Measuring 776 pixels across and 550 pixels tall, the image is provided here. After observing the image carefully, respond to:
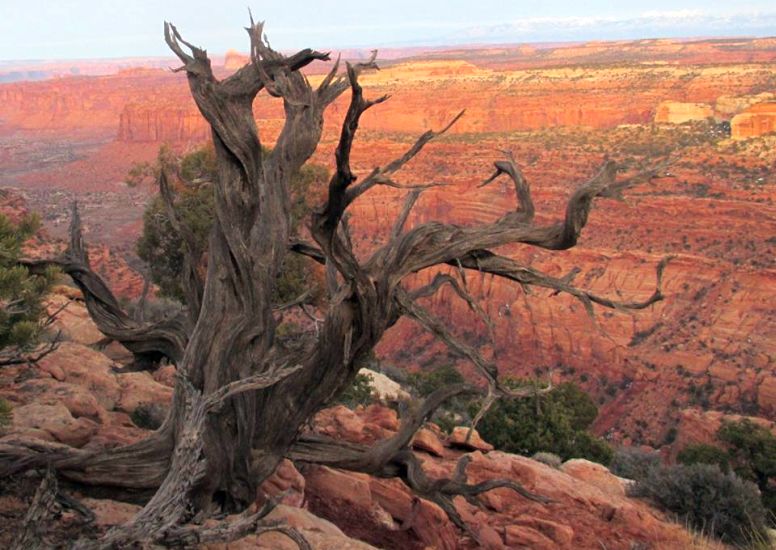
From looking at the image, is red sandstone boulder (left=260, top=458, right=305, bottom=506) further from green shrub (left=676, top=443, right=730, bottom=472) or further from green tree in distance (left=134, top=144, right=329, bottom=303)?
green shrub (left=676, top=443, right=730, bottom=472)

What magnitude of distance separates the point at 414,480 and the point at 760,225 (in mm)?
27484

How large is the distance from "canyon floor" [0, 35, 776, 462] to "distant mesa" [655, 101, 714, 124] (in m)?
0.35

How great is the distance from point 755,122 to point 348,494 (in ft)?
156

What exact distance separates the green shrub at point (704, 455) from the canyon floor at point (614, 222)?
6.31 ft

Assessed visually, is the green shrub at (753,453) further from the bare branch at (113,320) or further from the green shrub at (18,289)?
the green shrub at (18,289)

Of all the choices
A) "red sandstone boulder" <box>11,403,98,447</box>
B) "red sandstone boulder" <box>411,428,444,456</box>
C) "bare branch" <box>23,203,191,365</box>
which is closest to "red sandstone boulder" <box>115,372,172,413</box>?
"red sandstone boulder" <box>11,403,98,447</box>

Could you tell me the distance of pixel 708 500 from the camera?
8.43m

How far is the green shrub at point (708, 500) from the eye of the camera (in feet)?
26.6

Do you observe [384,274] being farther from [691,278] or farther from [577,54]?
[577,54]

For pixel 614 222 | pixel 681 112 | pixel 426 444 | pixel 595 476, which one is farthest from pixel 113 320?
pixel 681 112

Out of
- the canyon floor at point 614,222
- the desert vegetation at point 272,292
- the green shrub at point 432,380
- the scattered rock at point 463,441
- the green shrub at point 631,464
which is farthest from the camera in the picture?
the canyon floor at point 614,222

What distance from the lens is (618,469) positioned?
41.2 feet

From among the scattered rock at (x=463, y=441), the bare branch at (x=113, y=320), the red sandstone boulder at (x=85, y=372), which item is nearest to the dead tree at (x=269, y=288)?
the bare branch at (x=113, y=320)

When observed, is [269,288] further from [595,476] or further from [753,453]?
[753,453]
